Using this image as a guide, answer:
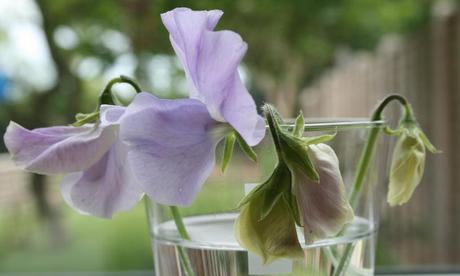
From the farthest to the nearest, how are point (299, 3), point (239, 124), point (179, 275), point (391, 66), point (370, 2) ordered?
point (391, 66), point (370, 2), point (299, 3), point (179, 275), point (239, 124)

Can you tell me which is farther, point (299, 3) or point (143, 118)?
point (299, 3)

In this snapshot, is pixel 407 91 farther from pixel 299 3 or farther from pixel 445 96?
pixel 299 3

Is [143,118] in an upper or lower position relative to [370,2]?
lower

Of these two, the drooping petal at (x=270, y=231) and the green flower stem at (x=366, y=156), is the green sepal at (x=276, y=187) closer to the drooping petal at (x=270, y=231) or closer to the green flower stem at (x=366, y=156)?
the drooping petal at (x=270, y=231)

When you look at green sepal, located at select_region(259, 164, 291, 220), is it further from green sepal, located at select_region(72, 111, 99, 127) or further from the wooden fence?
the wooden fence

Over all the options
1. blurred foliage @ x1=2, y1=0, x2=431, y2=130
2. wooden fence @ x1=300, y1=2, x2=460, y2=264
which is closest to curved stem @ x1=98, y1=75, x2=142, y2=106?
blurred foliage @ x1=2, y1=0, x2=431, y2=130

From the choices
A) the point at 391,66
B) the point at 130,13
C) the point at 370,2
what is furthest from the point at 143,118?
the point at 391,66

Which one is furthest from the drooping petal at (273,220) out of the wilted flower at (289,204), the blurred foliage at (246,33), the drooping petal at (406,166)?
the blurred foliage at (246,33)
